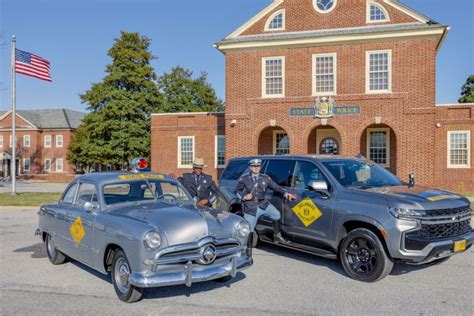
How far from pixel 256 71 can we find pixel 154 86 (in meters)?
19.3

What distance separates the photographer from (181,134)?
27.4 meters

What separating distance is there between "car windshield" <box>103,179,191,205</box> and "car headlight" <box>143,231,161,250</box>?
1390 millimetres

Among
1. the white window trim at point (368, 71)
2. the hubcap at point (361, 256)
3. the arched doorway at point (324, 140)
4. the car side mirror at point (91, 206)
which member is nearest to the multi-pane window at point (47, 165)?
the arched doorway at point (324, 140)

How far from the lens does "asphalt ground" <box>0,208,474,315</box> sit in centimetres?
505

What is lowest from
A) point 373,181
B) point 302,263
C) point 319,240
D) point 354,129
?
point 302,263

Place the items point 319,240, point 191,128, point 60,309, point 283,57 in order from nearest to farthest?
point 60,309 < point 319,240 < point 283,57 < point 191,128

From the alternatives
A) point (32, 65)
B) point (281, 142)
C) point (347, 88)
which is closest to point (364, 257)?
point (347, 88)

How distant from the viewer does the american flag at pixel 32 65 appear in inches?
815

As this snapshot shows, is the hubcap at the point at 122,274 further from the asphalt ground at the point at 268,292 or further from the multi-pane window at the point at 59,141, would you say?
the multi-pane window at the point at 59,141

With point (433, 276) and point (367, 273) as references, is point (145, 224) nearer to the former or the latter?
point (367, 273)

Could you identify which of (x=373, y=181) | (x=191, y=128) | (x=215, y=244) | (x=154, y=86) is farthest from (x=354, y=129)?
(x=154, y=86)

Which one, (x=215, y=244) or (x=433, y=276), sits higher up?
(x=215, y=244)

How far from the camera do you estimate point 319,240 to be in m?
6.90

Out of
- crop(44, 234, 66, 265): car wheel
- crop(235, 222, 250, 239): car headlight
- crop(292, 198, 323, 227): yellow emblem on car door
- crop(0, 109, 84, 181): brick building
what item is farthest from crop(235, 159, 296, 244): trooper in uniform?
crop(0, 109, 84, 181): brick building
